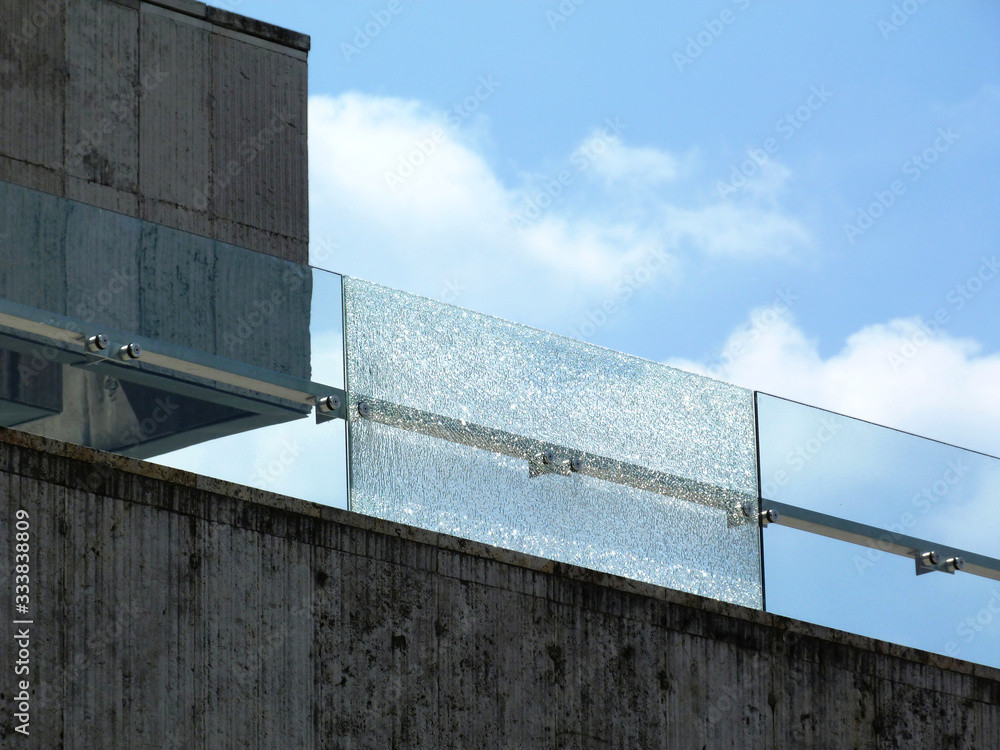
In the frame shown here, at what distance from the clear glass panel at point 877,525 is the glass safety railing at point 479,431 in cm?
1

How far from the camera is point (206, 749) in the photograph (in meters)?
7.73

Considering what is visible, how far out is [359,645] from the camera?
8391 millimetres

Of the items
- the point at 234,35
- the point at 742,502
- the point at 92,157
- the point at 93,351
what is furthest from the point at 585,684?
the point at 234,35

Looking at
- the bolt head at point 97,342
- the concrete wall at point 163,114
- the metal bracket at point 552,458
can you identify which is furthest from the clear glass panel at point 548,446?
the concrete wall at point 163,114

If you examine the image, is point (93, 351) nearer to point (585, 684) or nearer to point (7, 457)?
point (7, 457)

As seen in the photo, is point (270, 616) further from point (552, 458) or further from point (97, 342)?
point (552, 458)

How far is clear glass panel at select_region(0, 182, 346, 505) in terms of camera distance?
26.3 feet

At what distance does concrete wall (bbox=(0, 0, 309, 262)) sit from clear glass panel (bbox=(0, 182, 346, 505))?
363cm

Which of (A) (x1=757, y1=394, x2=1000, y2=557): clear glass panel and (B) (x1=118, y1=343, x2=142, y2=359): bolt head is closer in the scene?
(B) (x1=118, y1=343, x2=142, y2=359): bolt head

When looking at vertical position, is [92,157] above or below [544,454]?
above

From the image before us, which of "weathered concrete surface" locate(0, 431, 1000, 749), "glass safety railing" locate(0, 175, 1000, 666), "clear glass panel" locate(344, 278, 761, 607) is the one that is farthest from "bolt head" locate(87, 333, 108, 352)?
"clear glass panel" locate(344, 278, 761, 607)

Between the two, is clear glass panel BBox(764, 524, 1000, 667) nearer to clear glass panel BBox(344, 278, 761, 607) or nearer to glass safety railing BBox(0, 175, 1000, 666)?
glass safety railing BBox(0, 175, 1000, 666)

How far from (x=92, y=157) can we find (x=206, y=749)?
5.82 meters

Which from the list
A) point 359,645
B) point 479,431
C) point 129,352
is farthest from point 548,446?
point 129,352
